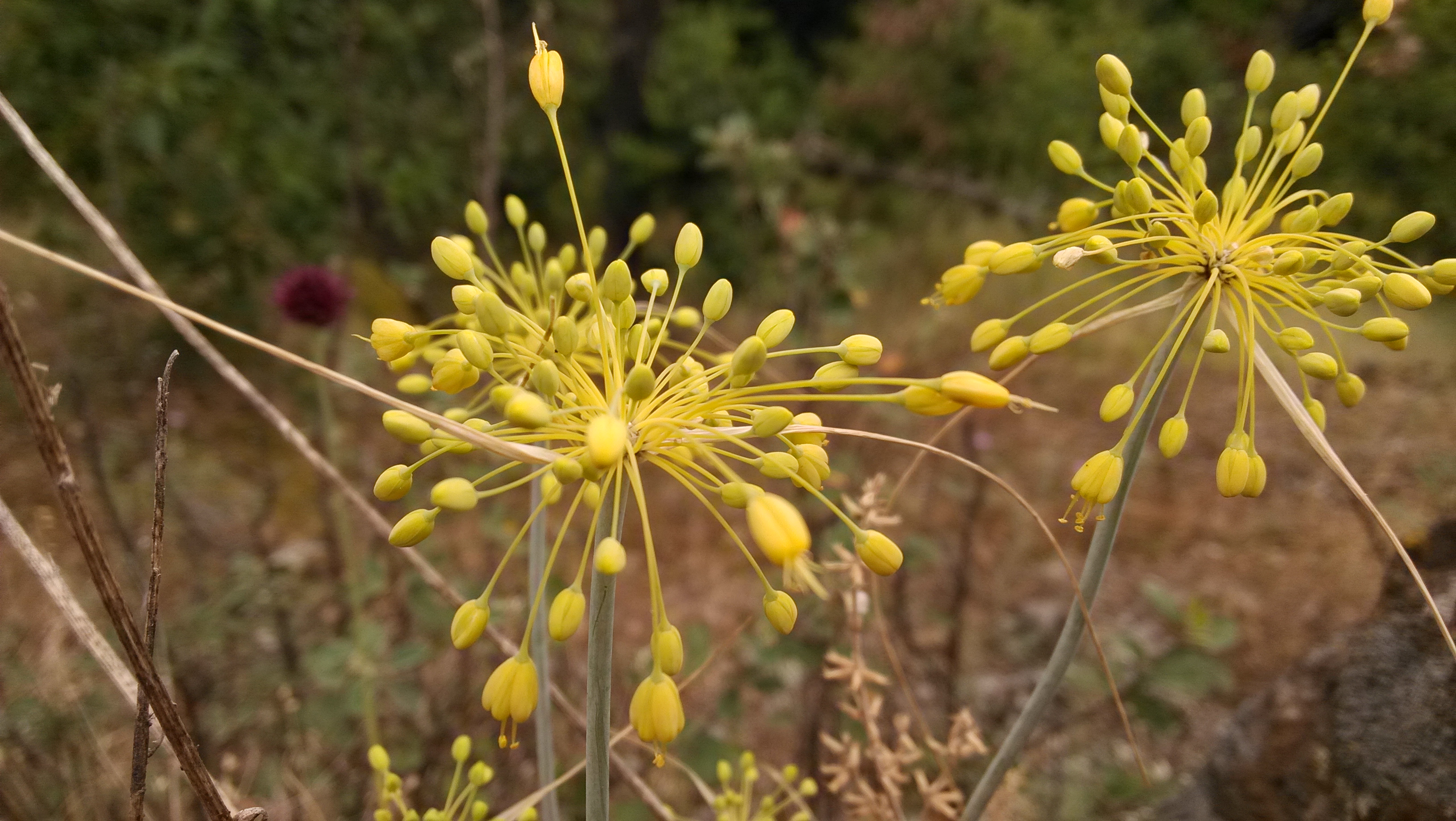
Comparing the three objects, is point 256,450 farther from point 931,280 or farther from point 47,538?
point 931,280

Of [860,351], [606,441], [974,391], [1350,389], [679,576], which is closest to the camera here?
[606,441]

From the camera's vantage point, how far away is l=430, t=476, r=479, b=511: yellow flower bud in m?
0.87

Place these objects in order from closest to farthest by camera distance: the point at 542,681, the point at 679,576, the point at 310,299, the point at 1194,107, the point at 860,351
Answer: the point at 860,351
the point at 1194,107
the point at 542,681
the point at 310,299
the point at 679,576

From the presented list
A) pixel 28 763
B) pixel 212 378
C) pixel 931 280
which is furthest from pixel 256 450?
pixel 931 280

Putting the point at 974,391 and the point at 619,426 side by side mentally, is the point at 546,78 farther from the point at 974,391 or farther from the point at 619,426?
the point at 974,391

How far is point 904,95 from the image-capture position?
6102 millimetres

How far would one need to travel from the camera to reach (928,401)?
944 mm

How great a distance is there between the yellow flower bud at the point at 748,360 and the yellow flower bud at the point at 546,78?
507 mm

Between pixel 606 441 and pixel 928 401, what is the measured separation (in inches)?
15.9

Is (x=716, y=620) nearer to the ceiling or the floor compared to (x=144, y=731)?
nearer to the ceiling

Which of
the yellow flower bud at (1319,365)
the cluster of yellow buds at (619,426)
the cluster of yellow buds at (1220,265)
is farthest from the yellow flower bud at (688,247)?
the yellow flower bud at (1319,365)

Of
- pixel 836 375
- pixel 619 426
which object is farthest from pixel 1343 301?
pixel 619 426

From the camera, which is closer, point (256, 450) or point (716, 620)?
point (716, 620)

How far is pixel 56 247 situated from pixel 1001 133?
6.01 m
